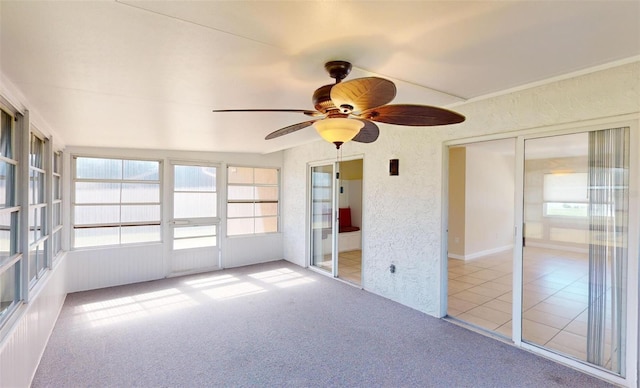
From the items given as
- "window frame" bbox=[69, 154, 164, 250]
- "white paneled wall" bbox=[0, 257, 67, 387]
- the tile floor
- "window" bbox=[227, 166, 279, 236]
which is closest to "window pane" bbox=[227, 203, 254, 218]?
"window" bbox=[227, 166, 279, 236]

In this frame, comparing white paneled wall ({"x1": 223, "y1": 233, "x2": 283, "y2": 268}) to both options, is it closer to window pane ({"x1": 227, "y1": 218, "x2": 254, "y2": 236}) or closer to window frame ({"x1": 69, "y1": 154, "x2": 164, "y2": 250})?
window pane ({"x1": 227, "y1": 218, "x2": 254, "y2": 236})

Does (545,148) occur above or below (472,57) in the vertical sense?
below

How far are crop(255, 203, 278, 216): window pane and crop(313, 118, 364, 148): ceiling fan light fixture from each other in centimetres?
439

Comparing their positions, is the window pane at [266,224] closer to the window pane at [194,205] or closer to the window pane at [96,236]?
the window pane at [194,205]

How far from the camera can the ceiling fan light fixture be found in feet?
5.76

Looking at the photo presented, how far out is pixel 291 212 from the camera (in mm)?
5926

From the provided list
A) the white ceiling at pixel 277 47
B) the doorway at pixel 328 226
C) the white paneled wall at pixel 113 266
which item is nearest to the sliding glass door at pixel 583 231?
the white ceiling at pixel 277 47

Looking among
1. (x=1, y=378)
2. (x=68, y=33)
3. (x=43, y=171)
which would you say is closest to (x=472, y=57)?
(x=68, y=33)

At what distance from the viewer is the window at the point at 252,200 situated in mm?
5711

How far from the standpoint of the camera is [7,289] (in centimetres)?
208

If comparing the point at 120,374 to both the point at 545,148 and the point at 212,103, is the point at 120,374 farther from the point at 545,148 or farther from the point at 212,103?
the point at 545,148

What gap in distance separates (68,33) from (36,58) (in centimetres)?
46

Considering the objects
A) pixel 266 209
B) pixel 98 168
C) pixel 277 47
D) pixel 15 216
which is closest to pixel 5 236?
pixel 15 216

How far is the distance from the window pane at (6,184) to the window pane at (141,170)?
2.75 metres
